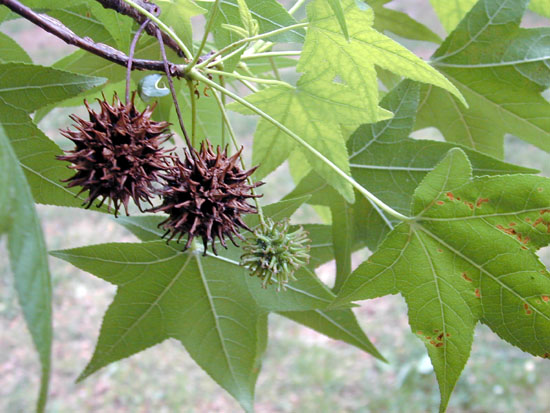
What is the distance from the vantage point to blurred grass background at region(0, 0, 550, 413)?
9.80 ft

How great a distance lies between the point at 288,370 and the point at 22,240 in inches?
120

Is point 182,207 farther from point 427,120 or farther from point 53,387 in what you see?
point 53,387

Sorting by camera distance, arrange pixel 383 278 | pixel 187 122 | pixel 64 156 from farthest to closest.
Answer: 1. pixel 187 122
2. pixel 383 278
3. pixel 64 156

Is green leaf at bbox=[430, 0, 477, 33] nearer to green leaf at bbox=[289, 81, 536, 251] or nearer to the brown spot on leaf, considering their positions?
green leaf at bbox=[289, 81, 536, 251]

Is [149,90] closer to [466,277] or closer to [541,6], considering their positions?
[466,277]

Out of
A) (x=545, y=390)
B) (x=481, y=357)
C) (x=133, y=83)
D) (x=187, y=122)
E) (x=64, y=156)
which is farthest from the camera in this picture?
(x=481, y=357)

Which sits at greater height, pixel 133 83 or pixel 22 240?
pixel 133 83

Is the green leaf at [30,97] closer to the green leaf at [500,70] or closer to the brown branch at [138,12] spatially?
the brown branch at [138,12]

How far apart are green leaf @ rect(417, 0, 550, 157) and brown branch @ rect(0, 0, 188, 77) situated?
57 centimetres

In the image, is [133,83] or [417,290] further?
[133,83]

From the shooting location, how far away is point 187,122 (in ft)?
3.65

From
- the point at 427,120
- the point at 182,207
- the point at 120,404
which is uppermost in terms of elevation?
the point at 427,120

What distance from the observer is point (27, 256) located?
449 mm

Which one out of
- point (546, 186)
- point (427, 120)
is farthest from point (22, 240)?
point (427, 120)
